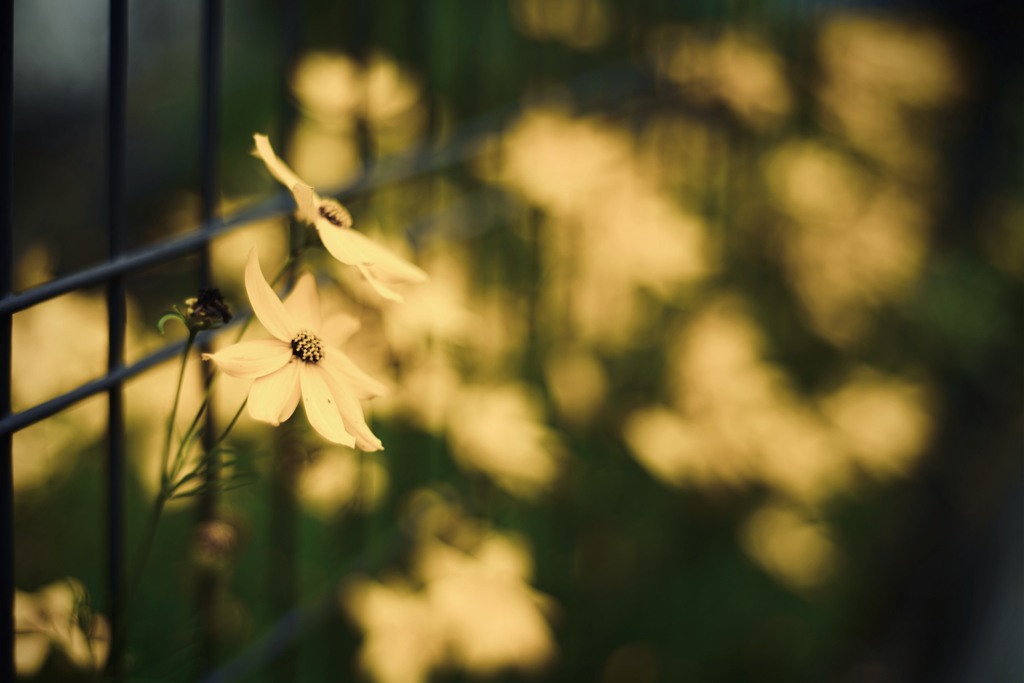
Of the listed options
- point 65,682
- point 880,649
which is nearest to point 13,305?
point 65,682

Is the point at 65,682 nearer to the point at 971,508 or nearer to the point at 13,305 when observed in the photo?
the point at 13,305

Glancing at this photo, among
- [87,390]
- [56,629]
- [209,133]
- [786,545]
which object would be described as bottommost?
[786,545]

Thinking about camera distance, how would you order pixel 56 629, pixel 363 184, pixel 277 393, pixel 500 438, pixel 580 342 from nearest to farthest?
pixel 277 393 < pixel 56 629 < pixel 363 184 < pixel 500 438 < pixel 580 342

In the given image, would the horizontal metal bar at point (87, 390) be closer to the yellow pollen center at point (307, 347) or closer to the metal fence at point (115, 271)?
the metal fence at point (115, 271)

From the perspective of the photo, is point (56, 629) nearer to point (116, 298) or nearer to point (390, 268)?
point (116, 298)

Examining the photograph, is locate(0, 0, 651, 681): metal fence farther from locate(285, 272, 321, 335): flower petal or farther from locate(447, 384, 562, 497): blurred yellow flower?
locate(447, 384, 562, 497): blurred yellow flower

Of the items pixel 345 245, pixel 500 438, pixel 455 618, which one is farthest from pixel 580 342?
pixel 345 245
